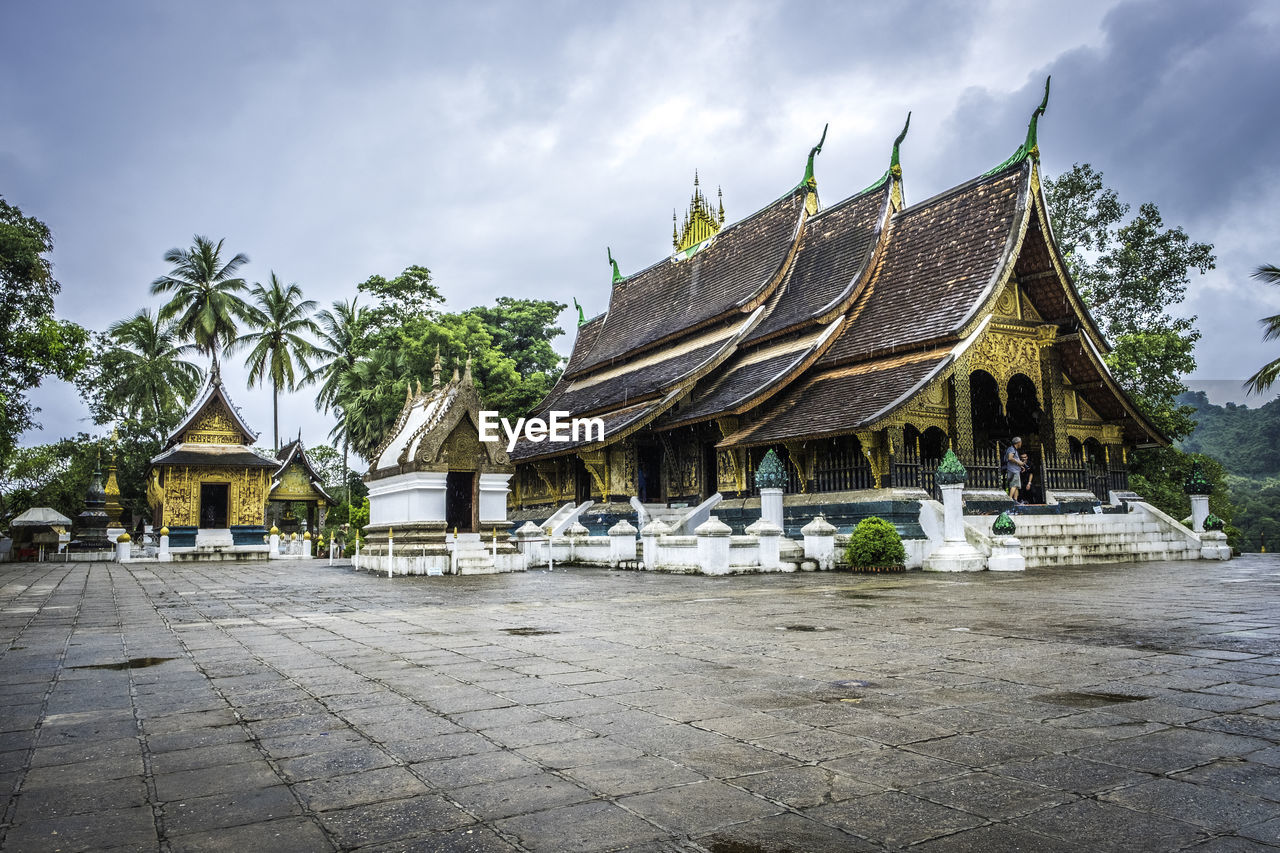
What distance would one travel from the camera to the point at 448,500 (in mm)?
16453

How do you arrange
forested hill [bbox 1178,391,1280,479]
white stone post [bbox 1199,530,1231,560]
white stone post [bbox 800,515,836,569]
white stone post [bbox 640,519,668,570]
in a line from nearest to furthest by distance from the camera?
white stone post [bbox 800,515,836,569]
white stone post [bbox 640,519,668,570]
white stone post [bbox 1199,530,1231,560]
forested hill [bbox 1178,391,1280,479]

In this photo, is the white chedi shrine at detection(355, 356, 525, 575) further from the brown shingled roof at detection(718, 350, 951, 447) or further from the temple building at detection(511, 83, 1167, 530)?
the brown shingled roof at detection(718, 350, 951, 447)

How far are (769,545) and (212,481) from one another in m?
23.6

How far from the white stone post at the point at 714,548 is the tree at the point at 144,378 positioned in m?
35.3

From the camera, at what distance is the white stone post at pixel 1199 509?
635 inches

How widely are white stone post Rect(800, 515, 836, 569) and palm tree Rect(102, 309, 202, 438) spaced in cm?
3614

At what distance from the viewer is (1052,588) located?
9.12m

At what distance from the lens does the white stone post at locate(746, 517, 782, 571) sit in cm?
1323

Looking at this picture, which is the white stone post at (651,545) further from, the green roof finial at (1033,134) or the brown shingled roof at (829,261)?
the green roof finial at (1033,134)

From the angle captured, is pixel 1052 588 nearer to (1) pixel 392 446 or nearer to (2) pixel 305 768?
(2) pixel 305 768

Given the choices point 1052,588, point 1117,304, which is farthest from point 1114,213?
point 1052,588

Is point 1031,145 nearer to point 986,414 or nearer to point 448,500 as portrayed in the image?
point 986,414

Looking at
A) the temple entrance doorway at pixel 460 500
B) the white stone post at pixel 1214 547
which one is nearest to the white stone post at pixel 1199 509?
the white stone post at pixel 1214 547

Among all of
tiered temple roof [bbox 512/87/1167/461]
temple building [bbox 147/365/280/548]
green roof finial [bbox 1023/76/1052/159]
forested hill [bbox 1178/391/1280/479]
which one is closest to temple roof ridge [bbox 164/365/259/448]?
temple building [bbox 147/365/280/548]
